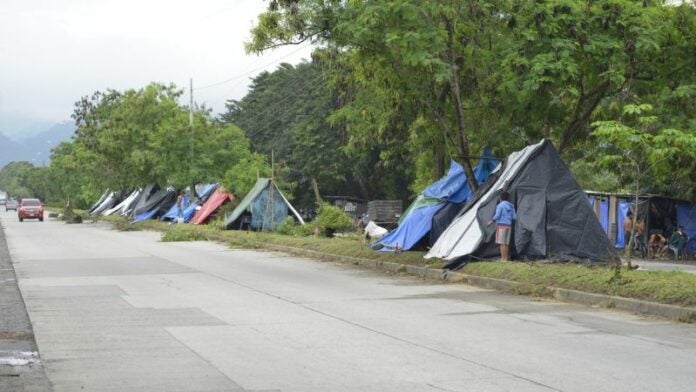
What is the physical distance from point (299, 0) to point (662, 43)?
24.8 ft

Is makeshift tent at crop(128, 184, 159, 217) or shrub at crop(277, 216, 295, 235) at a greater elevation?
makeshift tent at crop(128, 184, 159, 217)

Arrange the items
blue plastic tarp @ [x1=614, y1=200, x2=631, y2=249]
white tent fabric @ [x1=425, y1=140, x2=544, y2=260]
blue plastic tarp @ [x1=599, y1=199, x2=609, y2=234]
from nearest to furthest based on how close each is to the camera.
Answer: white tent fabric @ [x1=425, y1=140, x2=544, y2=260] → blue plastic tarp @ [x1=614, y1=200, x2=631, y2=249] → blue plastic tarp @ [x1=599, y1=199, x2=609, y2=234]

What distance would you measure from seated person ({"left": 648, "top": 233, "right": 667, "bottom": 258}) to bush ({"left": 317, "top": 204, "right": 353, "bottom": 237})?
10866mm

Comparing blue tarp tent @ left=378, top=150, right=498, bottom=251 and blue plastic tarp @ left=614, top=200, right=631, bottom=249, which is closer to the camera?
blue tarp tent @ left=378, top=150, right=498, bottom=251

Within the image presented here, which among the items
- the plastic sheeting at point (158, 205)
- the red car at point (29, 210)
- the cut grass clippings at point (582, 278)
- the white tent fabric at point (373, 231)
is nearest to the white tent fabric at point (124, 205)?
the red car at point (29, 210)

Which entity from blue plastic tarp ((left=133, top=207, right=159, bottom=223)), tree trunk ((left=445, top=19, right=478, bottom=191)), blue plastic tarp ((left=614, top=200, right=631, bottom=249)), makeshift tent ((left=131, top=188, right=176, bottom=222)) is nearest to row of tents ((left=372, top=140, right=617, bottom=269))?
tree trunk ((left=445, top=19, right=478, bottom=191))

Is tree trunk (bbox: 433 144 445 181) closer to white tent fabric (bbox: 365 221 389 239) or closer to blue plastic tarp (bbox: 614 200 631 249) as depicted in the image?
white tent fabric (bbox: 365 221 389 239)

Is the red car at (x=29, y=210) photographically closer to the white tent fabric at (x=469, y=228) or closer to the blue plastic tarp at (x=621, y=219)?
the blue plastic tarp at (x=621, y=219)

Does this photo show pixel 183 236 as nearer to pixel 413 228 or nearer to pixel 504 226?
pixel 413 228

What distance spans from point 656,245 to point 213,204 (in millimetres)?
23533

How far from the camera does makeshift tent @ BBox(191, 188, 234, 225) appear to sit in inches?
1781

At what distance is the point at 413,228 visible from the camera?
21.7 meters

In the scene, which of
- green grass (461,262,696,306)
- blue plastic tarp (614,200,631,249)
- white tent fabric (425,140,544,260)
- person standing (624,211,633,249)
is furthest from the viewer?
blue plastic tarp (614,200,631,249)

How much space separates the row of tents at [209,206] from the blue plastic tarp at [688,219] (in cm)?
1485
